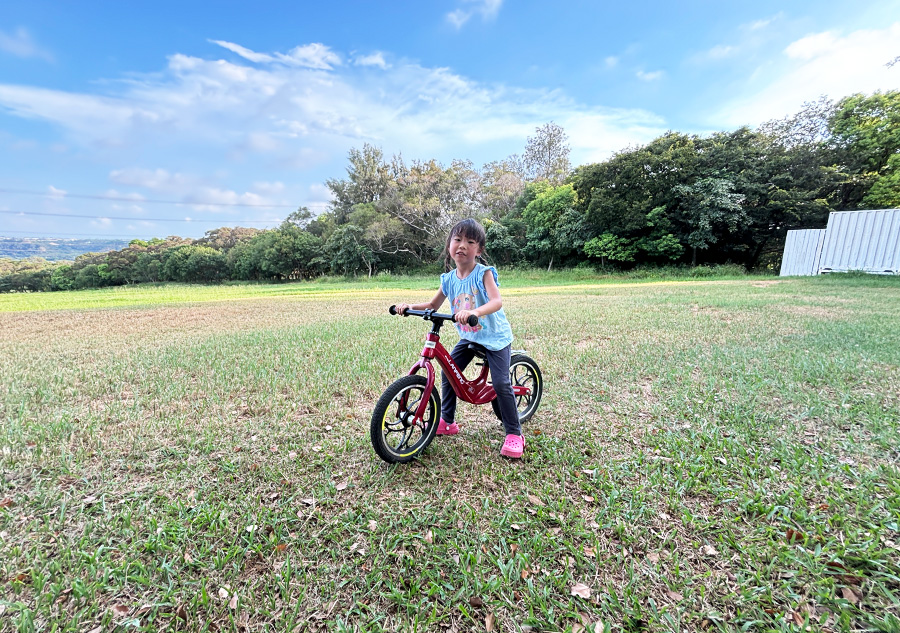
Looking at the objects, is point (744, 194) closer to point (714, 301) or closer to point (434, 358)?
point (714, 301)

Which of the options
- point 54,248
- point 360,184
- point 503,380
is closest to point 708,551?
point 503,380

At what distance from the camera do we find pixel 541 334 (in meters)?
6.82

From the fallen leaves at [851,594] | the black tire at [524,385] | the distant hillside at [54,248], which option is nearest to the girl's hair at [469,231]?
the black tire at [524,385]

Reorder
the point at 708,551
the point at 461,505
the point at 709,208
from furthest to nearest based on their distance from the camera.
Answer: the point at 709,208 < the point at 461,505 < the point at 708,551

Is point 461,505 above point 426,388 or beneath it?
beneath

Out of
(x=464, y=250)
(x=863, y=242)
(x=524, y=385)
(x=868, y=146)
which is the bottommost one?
(x=524, y=385)

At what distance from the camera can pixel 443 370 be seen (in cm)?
271

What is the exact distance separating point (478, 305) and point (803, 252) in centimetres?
2450

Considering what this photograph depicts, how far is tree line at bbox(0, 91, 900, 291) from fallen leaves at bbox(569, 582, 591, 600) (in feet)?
81.0

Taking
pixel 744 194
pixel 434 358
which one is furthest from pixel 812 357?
pixel 744 194

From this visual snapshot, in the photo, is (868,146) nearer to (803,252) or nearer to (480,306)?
(803,252)

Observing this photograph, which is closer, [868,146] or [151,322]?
[151,322]

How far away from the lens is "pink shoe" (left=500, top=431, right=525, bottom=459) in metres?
2.72

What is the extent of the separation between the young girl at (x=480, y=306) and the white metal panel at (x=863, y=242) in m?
22.6
